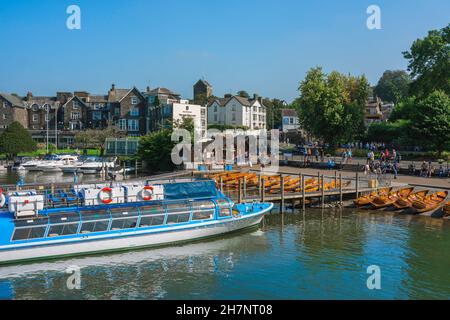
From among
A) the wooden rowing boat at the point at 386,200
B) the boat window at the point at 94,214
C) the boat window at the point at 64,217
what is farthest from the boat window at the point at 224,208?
the wooden rowing boat at the point at 386,200

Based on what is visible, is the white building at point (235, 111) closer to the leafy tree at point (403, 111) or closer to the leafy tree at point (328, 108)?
the leafy tree at point (403, 111)

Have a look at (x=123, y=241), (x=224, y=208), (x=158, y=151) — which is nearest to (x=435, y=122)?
(x=158, y=151)

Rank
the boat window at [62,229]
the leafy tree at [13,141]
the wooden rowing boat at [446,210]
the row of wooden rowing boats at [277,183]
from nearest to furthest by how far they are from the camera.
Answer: the boat window at [62,229], the wooden rowing boat at [446,210], the row of wooden rowing boats at [277,183], the leafy tree at [13,141]

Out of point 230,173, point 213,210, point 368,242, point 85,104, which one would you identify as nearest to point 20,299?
point 213,210

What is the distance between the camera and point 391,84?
571 ft

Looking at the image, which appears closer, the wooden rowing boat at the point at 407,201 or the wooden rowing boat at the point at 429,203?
the wooden rowing boat at the point at 429,203

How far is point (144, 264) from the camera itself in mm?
26125

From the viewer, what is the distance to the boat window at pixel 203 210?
30766 millimetres

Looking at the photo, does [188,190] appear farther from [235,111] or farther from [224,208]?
[235,111]

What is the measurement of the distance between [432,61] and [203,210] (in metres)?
50.9

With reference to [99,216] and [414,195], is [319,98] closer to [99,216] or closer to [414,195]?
[414,195]

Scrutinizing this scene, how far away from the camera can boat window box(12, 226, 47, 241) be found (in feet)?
84.7

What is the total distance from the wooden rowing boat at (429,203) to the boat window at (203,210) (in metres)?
16.2
